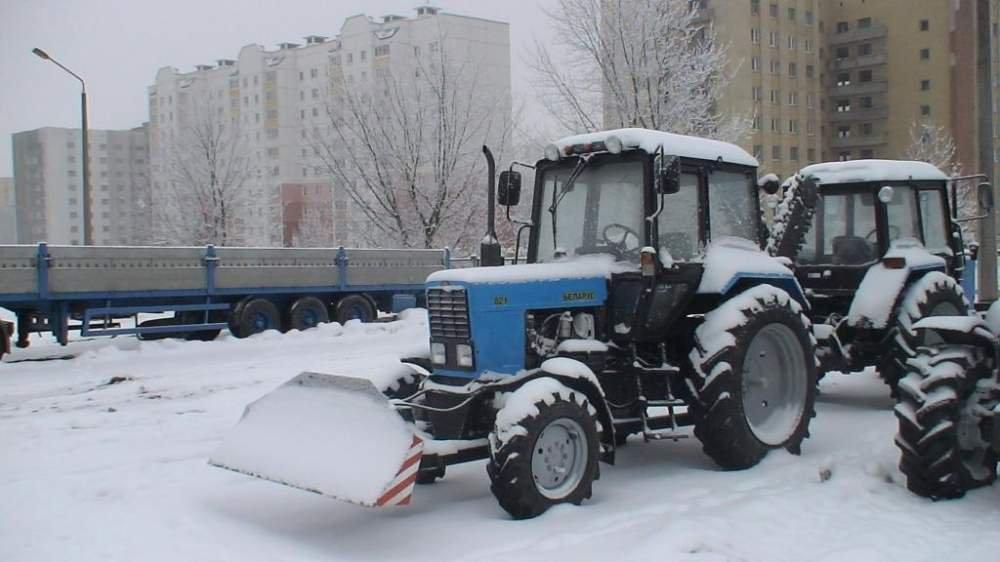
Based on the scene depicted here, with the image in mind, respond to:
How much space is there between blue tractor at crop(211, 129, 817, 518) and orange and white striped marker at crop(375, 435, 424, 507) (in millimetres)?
10

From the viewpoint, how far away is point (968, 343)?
6.68 m

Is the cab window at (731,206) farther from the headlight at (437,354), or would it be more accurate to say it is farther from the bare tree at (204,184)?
the bare tree at (204,184)

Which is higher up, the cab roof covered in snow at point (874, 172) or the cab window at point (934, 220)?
the cab roof covered in snow at point (874, 172)

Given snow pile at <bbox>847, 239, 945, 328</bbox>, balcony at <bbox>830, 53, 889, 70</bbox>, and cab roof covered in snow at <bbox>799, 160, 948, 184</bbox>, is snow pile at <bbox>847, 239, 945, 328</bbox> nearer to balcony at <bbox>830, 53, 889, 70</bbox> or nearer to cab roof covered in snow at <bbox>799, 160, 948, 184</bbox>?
cab roof covered in snow at <bbox>799, 160, 948, 184</bbox>

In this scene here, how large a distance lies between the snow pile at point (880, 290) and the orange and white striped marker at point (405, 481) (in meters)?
5.38

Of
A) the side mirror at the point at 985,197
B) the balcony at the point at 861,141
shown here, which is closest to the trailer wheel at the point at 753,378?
the side mirror at the point at 985,197

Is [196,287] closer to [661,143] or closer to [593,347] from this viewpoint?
[593,347]

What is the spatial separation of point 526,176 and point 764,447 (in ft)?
57.5

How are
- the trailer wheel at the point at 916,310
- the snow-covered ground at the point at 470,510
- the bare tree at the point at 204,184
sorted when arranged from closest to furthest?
the snow-covered ground at the point at 470,510 → the trailer wheel at the point at 916,310 → the bare tree at the point at 204,184

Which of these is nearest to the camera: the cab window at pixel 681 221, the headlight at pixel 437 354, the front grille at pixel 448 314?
the front grille at pixel 448 314

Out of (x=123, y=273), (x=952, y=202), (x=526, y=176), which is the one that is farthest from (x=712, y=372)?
(x=526, y=176)

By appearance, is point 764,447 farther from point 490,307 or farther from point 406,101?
point 406,101

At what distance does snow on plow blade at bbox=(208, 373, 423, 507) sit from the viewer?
18.7 ft

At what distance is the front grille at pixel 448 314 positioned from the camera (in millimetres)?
6668
